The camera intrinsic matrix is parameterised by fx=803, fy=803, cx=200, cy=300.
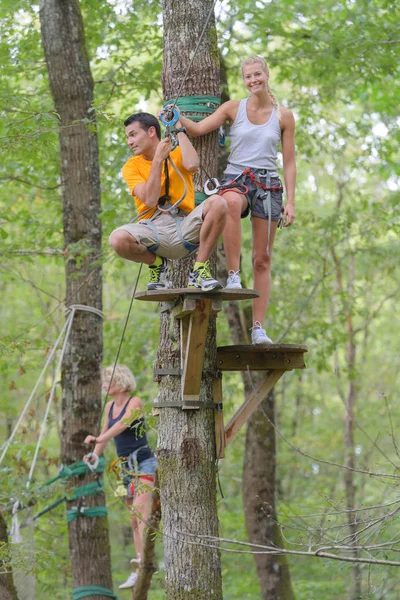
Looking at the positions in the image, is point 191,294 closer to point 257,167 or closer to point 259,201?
point 259,201

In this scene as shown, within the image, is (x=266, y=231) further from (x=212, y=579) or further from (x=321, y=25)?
(x=321, y=25)

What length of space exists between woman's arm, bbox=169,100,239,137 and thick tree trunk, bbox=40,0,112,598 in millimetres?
2256

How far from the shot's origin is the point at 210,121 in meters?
4.09

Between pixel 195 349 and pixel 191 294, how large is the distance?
323 millimetres

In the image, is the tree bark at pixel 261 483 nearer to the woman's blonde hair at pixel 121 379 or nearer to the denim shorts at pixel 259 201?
the woman's blonde hair at pixel 121 379

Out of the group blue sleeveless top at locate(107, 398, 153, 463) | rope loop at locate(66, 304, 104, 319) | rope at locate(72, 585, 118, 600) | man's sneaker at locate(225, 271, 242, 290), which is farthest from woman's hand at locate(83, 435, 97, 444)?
man's sneaker at locate(225, 271, 242, 290)

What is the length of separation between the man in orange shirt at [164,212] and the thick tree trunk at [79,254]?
2.22 metres

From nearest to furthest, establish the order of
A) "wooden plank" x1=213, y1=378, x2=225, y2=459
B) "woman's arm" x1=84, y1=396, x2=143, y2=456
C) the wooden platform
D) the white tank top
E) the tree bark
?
the wooden platform < "wooden plank" x1=213, y1=378, x2=225, y2=459 < the white tank top < "woman's arm" x1=84, y1=396, x2=143, y2=456 < the tree bark

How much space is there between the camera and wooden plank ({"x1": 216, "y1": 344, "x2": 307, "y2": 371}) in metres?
4.05

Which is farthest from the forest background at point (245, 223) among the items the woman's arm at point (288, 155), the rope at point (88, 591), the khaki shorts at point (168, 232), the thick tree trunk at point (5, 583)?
the khaki shorts at point (168, 232)

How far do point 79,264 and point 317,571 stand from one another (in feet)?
23.4

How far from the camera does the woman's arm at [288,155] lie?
4.36 meters

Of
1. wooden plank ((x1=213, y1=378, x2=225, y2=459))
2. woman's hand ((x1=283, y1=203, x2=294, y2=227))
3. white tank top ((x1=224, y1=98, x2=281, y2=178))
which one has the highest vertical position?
white tank top ((x1=224, y1=98, x2=281, y2=178))

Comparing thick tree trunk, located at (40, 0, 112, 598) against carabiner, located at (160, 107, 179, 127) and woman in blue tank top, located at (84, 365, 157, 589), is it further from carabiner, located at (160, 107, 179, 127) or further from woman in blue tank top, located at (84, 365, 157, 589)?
carabiner, located at (160, 107, 179, 127)
